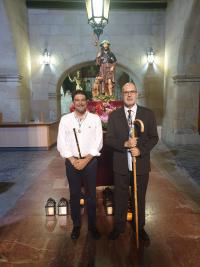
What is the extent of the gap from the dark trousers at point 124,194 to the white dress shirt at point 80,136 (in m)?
0.39

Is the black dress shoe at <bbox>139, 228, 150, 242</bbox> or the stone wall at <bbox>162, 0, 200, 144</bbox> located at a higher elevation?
the stone wall at <bbox>162, 0, 200, 144</bbox>

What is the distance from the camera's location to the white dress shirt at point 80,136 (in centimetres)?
246

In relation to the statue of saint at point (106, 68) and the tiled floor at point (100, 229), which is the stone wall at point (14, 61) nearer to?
the tiled floor at point (100, 229)

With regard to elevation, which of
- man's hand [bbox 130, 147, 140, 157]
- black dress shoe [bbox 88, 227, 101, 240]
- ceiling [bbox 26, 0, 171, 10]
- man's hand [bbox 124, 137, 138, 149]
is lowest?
black dress shoe [bbox 88, 227, 101, 240]

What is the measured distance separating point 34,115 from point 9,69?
2.14 metres

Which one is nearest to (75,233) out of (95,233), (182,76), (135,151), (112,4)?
(95,233)

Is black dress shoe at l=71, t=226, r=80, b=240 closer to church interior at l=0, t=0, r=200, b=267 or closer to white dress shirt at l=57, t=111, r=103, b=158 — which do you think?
church interior at l=0, t=0, r=200, b=267

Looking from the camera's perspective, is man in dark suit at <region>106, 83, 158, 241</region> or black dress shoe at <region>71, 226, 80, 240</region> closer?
man in dark suit at <region>106, 83, 158, 241</region>

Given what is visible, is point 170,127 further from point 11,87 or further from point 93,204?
point 93,204

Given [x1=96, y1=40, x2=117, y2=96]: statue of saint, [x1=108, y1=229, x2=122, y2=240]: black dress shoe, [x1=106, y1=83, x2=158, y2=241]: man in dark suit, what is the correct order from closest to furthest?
[x1=106, y1=83, x2=158, y2=241]: man in dark suit, [x1=108, y1=229, x2=122, y2=240]: black dress shoe, [x1=96, y1=40, x2=117, y2=96]: statue of saint

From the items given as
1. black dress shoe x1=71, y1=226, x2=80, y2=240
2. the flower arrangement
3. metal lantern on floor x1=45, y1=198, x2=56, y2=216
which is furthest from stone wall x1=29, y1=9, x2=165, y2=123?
black dress shoe x1=71, y1=226, x2=80, y2=240

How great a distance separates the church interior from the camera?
8.13 ft

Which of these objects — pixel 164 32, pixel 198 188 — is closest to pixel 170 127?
pixel 164 32

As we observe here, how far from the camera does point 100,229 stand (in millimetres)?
2838
